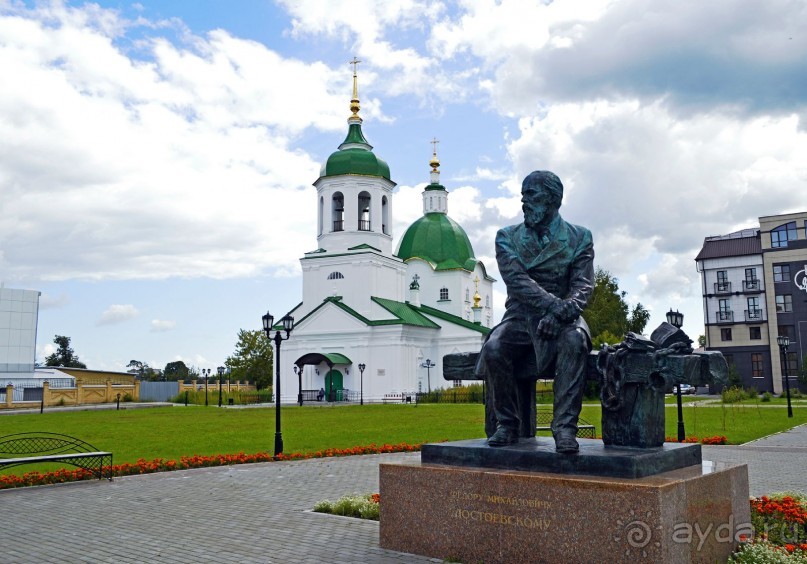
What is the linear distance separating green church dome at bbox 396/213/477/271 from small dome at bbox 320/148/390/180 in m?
11.7

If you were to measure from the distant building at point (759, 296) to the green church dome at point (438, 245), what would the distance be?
19.4 meters

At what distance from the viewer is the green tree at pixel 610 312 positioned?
192ft

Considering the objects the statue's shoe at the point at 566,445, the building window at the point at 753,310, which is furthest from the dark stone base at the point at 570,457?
the building window at the point at 753,310

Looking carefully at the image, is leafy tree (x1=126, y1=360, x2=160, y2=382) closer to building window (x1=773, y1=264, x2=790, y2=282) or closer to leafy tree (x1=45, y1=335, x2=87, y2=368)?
leafy tree (x1=45, y1=335, x2=87, y2=368)

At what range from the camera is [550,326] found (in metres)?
6.24

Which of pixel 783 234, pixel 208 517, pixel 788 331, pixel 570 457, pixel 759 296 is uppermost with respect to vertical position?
pixel 783 234

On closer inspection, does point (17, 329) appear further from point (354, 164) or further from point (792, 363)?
point (792, 363)

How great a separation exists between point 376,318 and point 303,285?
6605mm

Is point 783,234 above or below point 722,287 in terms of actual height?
above

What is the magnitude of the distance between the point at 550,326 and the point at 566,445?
102 centimetres

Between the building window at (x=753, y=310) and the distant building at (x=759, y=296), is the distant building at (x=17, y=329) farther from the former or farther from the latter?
the building window at (x=753, y=310)

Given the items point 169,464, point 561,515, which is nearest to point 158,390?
point 169,464

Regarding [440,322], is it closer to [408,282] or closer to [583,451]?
[408,282]

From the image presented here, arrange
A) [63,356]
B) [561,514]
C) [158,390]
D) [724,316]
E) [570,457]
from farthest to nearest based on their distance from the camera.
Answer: [63,356]
[158,390]
[724,316]
[570,457]
[561,514]
